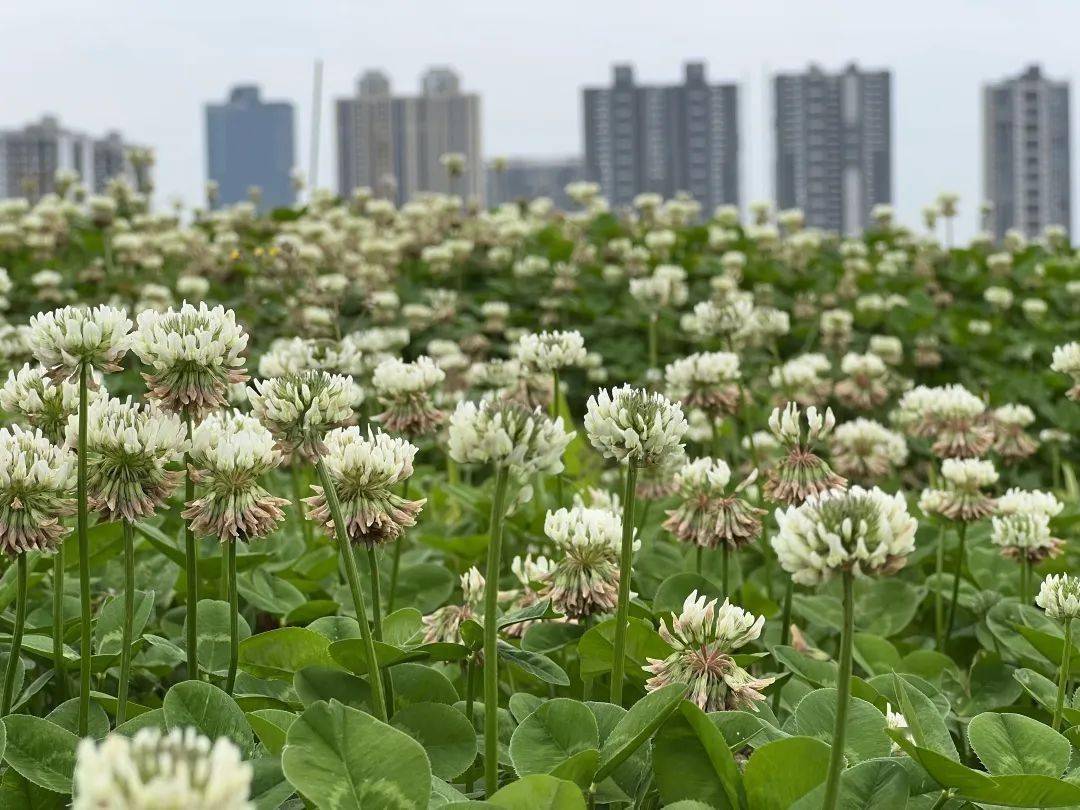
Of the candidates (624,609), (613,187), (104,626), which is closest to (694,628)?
(624,609)

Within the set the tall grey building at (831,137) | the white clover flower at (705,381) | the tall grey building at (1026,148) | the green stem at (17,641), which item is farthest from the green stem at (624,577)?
the tall grey building at (831,137)

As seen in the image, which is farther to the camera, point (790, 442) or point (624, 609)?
point (790, 442)

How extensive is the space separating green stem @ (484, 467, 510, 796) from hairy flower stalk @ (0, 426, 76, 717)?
0.45 meters

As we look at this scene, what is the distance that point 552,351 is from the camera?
6.50 ft

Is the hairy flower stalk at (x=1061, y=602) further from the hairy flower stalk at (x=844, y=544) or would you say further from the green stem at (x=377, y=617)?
the green stem at (x=377, y=617)

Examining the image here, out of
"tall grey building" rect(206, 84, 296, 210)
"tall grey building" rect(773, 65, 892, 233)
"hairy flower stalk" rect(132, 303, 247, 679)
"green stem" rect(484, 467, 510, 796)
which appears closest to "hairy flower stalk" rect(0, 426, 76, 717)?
"hairy flower stalk" rect(132, 303, 247, 679)

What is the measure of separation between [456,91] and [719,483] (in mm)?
60434

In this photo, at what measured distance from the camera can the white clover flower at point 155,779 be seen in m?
0.57

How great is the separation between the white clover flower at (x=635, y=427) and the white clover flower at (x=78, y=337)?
0.47m

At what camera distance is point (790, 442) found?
179 centimetres

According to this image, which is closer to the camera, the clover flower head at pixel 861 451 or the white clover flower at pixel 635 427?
the white clover flower at pixel 635 427

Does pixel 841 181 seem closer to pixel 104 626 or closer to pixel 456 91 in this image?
pixel 456 91

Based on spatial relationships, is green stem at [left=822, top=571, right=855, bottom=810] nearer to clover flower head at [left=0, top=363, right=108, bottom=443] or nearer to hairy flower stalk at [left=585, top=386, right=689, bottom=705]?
hairy flower stalk at [left=585, top=386, right=689, bottom=705]

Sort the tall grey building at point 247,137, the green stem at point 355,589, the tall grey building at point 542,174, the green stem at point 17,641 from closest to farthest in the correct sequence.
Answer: the green stem at point 355,589 → the green stem at point 17,641 → the tall grey building at point 542,174 → the tall grey building at point 247,137
